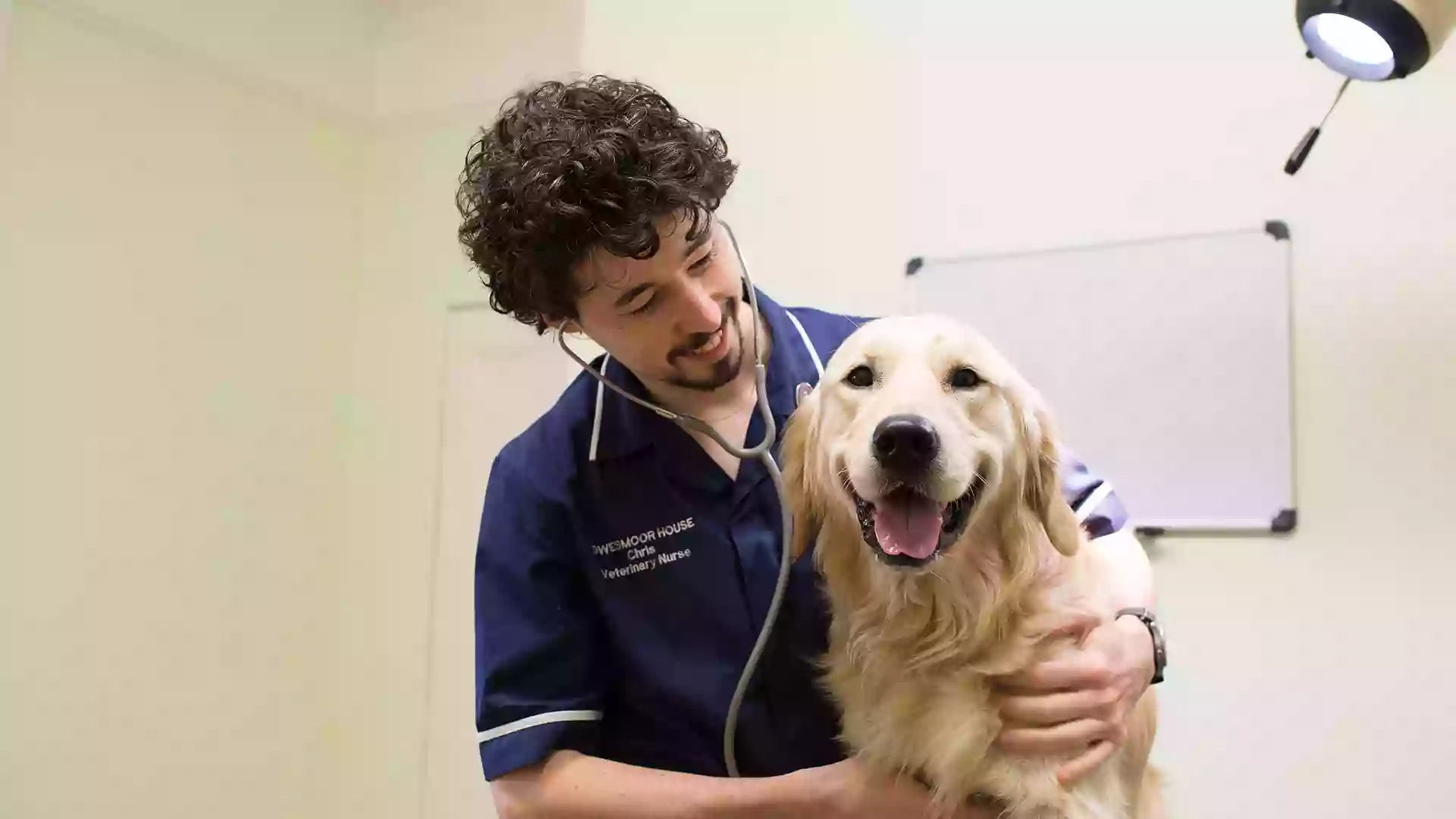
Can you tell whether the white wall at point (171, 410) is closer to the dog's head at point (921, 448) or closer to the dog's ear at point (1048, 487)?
the dog's head at point (921, 448)

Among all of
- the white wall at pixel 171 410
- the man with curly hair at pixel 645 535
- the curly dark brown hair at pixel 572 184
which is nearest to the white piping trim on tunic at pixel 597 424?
the man with curly hair at pixel 645 535

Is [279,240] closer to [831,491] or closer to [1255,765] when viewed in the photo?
[831,491]

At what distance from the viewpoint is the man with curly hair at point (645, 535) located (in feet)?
3.46

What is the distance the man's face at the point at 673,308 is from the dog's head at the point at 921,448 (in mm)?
133

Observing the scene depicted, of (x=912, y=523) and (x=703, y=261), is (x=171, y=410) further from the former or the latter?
(x=912, y=523)

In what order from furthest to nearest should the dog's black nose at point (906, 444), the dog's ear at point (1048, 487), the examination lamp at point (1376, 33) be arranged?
the examination lamp at point (1376, 33)
the dog's ear at point (1048, 487)
the dog's black nose at point (906, 444)

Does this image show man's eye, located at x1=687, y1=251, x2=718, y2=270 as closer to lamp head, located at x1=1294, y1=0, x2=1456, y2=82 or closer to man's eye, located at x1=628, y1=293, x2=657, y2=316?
man's eye, located at x1=628, y1=293, x2=657, y2=316

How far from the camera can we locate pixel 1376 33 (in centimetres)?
150

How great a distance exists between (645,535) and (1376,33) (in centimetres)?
134

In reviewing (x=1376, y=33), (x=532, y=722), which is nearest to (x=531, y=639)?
(x=532, y=722)

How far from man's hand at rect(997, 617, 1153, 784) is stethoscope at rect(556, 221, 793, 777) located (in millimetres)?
270

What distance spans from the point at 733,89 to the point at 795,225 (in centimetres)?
41

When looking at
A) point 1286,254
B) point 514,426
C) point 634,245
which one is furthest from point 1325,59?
point 514,426

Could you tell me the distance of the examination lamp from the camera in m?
1.44
